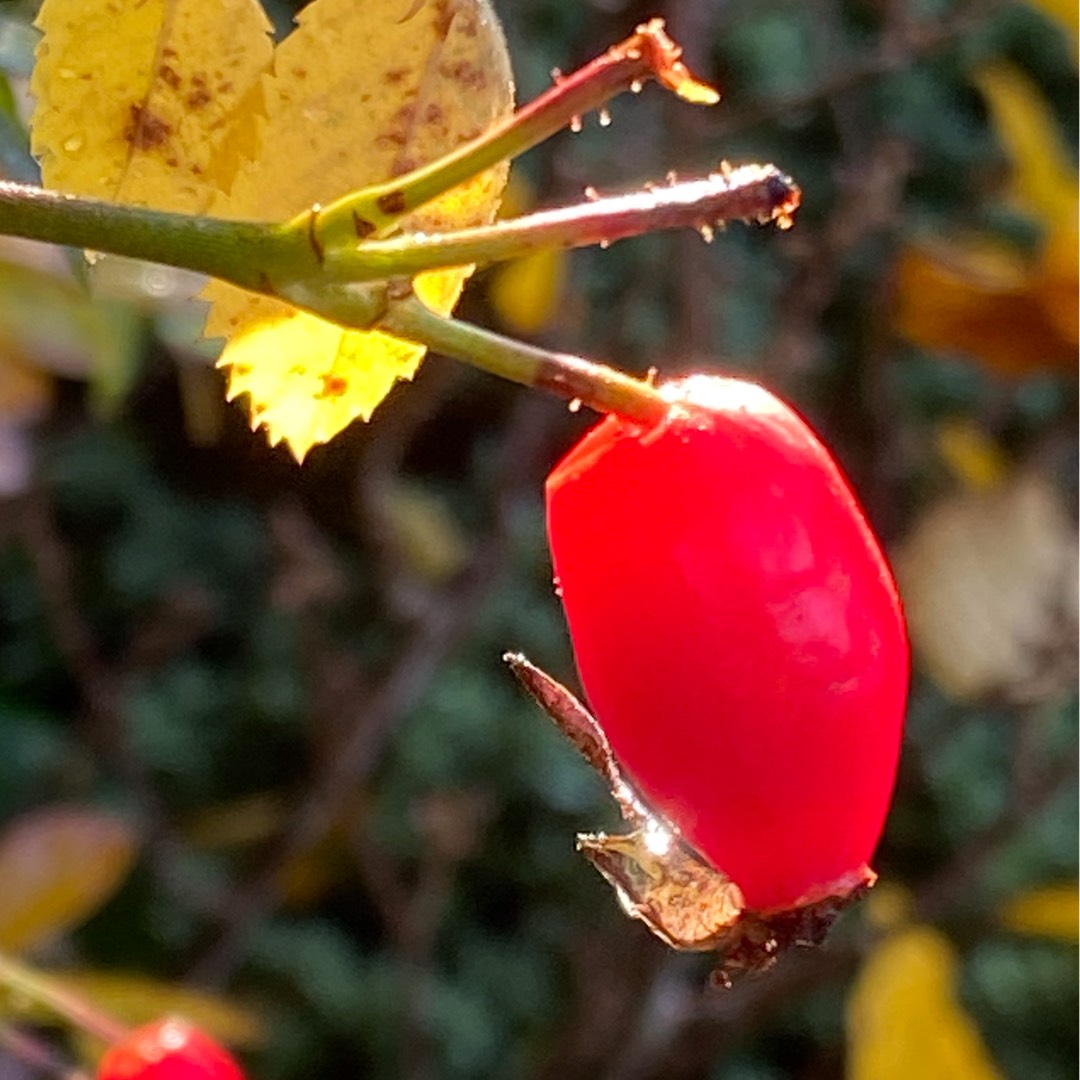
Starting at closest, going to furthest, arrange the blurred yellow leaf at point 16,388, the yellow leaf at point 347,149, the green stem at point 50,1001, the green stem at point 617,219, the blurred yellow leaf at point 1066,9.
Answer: the green stem at point 617,219 < the yellow leaf at point 347,149 < the green stem at point 50,1001 < the blurred yellow leaf at point 16,388 < the blurred yellow leaf at point 1066,9

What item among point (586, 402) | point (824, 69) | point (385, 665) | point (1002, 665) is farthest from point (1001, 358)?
point (586, 402)

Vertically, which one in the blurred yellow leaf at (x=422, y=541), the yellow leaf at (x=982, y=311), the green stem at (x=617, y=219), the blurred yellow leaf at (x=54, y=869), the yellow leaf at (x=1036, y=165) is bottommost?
the blurred yellow leaf at (x=422, y=541)

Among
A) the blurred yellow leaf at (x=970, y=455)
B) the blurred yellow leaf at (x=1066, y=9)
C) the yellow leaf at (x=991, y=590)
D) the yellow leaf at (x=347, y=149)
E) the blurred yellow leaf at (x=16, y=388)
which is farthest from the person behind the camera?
the blurred yellow leaf at (x=970, y=455)

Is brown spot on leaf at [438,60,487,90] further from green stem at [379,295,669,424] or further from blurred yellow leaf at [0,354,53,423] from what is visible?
blurred yellow leaf at [0,354,53,423]

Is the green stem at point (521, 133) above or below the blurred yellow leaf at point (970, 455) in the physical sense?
above

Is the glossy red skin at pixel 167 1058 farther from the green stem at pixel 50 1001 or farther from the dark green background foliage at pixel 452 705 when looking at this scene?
the dark green background foliage at pixel 452 705

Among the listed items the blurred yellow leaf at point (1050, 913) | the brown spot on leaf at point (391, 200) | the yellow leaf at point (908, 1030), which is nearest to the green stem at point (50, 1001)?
the brown spot on leaf at point (391, 200)

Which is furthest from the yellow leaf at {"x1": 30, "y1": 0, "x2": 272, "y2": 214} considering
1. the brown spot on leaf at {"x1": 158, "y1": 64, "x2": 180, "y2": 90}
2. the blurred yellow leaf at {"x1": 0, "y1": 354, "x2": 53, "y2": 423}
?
the blurred yellow leaf at {"x1": 0, "y1": 354, "x2": 53, "y2": 423}

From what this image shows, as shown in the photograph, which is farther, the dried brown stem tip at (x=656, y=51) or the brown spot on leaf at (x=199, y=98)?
the brown spot on leaf at (x=199, y=98)
